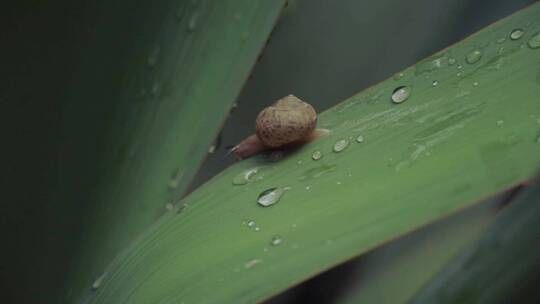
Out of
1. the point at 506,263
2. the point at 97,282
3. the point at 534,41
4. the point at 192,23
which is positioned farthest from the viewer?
the point at 192,23

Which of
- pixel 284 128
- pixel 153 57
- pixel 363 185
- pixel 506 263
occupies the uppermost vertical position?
pixel 153 57

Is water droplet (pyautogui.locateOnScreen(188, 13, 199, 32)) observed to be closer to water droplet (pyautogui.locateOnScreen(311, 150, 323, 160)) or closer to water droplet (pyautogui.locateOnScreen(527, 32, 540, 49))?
water droplet (pyautogui.locateOnScreen(311, 150, 323, 160))

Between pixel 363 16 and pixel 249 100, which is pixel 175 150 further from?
pixel 363 16

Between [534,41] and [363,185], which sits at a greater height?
[534,41]

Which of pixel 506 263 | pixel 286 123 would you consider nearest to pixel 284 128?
pixel 286 123

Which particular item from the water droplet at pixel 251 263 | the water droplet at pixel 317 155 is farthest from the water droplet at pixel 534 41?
the water droplet at pixel 251 263

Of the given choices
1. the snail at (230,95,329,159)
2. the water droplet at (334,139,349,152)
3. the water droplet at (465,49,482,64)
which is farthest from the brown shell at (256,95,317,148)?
the water droplet at (465,49,482,64)

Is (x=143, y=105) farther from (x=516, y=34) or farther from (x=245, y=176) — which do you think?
(x=516, y=34)
